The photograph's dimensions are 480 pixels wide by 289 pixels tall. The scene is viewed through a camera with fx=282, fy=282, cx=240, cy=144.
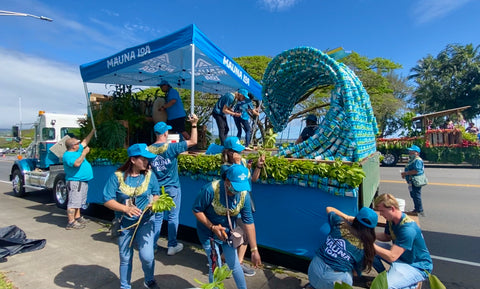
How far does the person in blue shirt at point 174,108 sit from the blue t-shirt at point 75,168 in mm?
1858

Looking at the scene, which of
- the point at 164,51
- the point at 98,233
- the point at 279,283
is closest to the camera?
the point at 279,283

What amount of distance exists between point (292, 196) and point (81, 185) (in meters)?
4.36

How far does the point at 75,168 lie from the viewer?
5.59m

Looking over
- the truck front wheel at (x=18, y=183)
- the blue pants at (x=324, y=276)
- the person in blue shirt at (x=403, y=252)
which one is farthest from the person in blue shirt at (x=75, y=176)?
the person in blue shirt at (x=403, y=252)

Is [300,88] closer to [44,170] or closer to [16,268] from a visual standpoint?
[16,268]

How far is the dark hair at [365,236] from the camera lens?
2670 mm

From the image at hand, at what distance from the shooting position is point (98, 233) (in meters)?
5.18

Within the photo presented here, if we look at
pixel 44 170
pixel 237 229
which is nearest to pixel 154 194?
pixel 237 229

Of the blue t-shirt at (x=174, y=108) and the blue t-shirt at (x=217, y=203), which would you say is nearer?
the blue t-shirt at (x=217, y=203)

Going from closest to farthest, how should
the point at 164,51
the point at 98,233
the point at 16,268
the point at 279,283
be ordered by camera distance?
1. the point at 279,283
2. the point at 16,268
3. the point at 164,51
4. the point at 98,233

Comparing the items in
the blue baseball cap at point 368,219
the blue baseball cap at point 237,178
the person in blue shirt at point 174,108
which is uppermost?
the person in blue shirt at point 174,108

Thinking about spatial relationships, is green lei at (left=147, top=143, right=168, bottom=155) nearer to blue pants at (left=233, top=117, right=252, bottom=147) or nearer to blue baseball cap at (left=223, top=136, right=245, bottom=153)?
blue baseball cap at (left=223, top=136, right=245, bottom=153)

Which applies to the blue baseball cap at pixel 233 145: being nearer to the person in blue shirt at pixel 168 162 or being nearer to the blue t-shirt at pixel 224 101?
the person in blue shirt at pixel 168 162

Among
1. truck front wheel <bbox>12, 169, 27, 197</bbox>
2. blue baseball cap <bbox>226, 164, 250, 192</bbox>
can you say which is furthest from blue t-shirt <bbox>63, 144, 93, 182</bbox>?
truck front wheel <bbox>12, 169, 27, 197</bbox>
